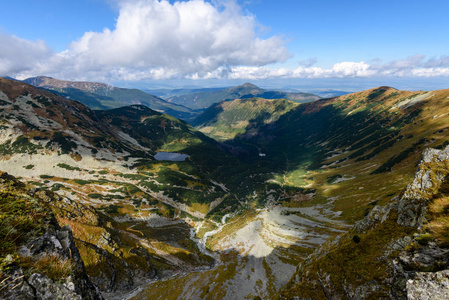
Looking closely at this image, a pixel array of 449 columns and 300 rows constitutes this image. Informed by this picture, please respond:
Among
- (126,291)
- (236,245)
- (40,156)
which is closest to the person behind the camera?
(126,291)

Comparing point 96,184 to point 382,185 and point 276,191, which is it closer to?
point 276,191

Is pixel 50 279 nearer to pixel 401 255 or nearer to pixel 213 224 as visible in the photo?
pixel 401 255

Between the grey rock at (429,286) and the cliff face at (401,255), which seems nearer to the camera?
the grey rock at (429,286)

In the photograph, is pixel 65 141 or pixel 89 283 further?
pixel 65 141

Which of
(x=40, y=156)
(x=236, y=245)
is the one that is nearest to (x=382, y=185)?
(x=236, y=245)

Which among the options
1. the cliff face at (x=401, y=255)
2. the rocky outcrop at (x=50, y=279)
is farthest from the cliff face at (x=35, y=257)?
the cliff face at (x=401, y=255)

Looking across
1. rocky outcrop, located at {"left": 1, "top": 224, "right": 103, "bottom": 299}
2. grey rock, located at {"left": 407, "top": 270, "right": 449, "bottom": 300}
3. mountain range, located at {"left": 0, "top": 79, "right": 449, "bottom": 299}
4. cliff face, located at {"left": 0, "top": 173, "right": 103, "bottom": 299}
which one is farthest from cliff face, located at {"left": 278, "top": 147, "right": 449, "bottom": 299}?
cliff face, located at {"left": 0, "top": 173, "right": 103, "bottom": 299}

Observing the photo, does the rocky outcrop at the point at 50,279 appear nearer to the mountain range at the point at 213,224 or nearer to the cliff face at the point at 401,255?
the mountain range at the point at 213,224
